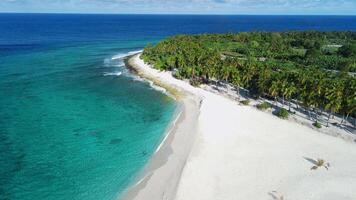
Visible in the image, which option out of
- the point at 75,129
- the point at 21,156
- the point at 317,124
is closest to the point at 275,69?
the point at 317,124

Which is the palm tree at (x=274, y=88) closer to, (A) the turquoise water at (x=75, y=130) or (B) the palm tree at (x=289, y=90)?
(B) the palm tree at (x=289, y=90)

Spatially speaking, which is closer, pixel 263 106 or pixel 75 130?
pixel 75 130

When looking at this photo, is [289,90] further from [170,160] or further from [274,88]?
[170,160]

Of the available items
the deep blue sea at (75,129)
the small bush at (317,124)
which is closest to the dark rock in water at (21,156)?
the deep blue sea at (75,129)

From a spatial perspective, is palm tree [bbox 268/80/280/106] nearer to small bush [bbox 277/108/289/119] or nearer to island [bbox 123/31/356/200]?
island [bbox 123/31/356/200]

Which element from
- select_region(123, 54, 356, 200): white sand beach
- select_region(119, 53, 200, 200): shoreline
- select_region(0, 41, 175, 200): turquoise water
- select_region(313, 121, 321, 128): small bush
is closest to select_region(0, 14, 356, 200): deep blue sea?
select_region(0, 41, 175, 200): turquoise water

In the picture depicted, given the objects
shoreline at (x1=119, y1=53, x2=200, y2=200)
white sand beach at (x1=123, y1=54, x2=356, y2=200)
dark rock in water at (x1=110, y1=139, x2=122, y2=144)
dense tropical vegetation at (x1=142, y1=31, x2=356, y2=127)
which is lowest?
dark rock in water at (x1=110, y1=139, x2=122, y2=144)
